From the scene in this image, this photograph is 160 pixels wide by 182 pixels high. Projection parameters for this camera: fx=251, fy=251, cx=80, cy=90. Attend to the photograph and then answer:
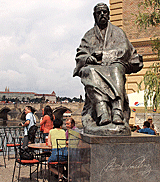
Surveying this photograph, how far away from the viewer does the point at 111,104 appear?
3408 mm

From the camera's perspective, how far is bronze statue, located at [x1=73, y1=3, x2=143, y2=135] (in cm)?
325

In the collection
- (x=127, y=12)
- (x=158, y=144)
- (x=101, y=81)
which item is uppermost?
(x=127, y=12)

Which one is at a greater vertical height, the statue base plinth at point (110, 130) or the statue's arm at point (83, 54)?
the statue's arm at point (83, 54)

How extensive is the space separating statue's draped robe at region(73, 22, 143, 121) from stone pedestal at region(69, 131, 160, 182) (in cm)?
69

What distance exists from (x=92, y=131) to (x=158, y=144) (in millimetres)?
811

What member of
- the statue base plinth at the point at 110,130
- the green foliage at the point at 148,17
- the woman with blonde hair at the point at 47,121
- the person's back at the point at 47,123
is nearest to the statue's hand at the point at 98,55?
the statue base plinth at the point at 110,130

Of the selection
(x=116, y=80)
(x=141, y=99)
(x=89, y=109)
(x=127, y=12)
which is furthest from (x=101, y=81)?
(x=127, y=12)

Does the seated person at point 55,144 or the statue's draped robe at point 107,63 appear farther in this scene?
the seated person at point 55,144

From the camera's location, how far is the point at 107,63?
12.3ft

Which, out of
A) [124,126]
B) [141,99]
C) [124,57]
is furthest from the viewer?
[141,99]

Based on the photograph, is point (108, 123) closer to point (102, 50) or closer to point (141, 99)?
point (102, 50)

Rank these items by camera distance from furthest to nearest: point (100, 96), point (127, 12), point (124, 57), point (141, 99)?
point (127, 12) → point (141, 99) → point (124, 57) → point (100, 96)

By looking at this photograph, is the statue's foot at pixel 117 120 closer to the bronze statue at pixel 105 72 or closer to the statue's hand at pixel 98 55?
the bronze statue at pixel 105 72

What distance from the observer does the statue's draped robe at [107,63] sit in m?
3.43
